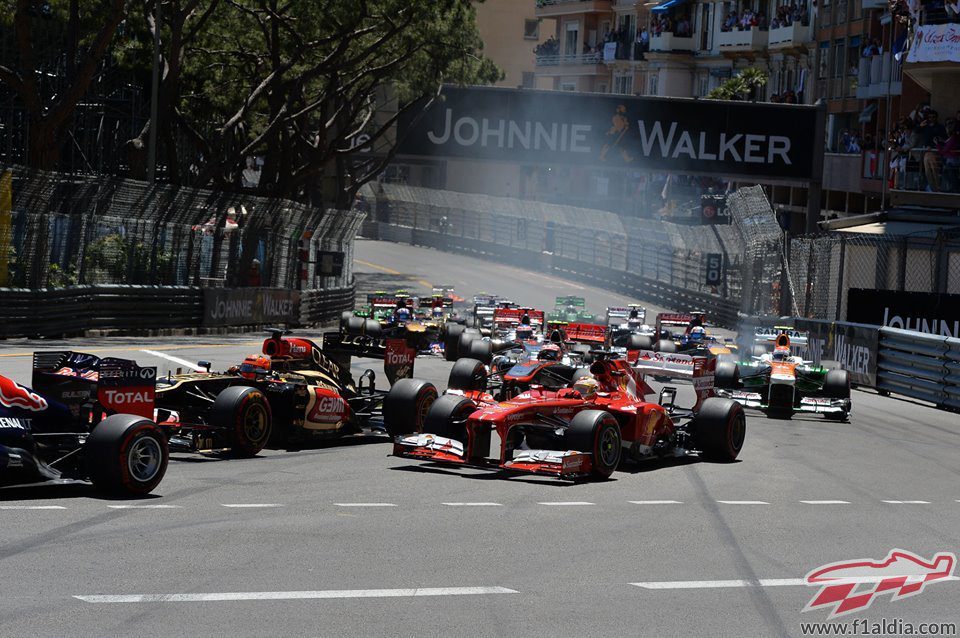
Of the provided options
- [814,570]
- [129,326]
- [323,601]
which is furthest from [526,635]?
[129,326]

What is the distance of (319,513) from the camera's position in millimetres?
11609

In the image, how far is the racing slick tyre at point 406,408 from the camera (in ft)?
53.6

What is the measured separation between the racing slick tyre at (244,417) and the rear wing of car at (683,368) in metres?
5.51

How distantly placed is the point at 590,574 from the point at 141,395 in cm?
475

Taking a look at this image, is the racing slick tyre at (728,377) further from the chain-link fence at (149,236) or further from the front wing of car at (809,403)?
the chain-link fence at (149,236)

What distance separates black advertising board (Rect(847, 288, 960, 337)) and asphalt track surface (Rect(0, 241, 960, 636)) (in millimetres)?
10438

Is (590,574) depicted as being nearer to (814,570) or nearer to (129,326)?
(814,570)

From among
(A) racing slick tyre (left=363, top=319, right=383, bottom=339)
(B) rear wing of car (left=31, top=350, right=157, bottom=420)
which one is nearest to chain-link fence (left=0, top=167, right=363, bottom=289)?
(A) racing slick tyre (left=363, top=319, right=383, bottom=339)

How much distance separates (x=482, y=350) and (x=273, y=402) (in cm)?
916

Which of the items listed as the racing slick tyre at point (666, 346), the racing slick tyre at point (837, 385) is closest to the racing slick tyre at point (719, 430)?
the racing slick tyre at point (837, 385)

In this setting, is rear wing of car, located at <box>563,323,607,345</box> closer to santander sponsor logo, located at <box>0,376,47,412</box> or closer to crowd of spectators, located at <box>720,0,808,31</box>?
santander sponsor logo, located at <box>0,376,47,412</box>

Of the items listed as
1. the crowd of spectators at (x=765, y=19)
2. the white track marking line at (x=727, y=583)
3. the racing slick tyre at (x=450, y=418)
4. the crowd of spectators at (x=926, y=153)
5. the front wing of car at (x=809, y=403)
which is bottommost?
the white track marking line at (x=727, y=583)

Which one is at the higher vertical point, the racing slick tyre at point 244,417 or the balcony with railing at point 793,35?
the balcony with railing at point 793,35

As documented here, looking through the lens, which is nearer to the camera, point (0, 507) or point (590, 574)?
point (590, 574)
